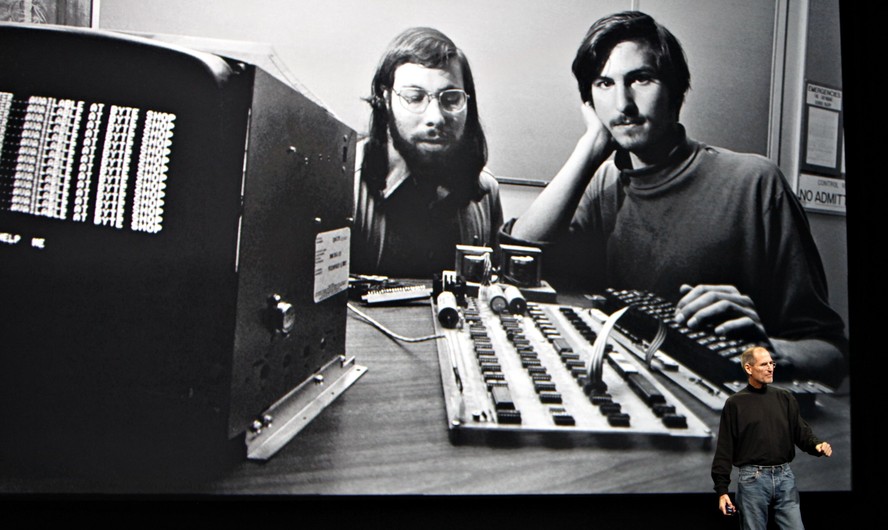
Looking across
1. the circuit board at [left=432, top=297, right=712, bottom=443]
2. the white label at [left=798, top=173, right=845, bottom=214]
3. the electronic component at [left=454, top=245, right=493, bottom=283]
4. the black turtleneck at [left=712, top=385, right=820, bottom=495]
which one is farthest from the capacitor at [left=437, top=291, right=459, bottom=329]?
the white label at [left=798, top=173, right=845, bottom=214]

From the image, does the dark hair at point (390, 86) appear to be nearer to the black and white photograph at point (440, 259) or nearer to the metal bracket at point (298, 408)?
the black and white photograph at point (440, 259)

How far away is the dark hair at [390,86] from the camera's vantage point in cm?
153

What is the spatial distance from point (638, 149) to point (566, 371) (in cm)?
69

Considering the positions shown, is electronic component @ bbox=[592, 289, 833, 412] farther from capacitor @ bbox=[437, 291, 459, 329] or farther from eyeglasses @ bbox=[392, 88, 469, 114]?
eyeglasses @ bbox=[392, 88, 469, 114]

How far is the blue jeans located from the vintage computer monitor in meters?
0.86

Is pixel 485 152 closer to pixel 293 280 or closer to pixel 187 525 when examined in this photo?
pixel 293 280

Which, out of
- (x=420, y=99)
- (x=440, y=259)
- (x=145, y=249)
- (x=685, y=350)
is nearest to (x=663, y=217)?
(x=685, y=350)

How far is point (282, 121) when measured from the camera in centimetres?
97

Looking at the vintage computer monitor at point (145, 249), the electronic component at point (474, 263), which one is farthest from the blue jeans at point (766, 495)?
the vintage computer monitor at point (145, 249)

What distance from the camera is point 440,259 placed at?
5.12 ft

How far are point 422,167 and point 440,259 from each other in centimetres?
24

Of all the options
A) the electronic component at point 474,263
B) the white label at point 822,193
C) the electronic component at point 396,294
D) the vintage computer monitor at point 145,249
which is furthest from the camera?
the white label at point 822,193

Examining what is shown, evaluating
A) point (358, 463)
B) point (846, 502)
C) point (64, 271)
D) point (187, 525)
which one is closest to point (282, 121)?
point (64, 271)

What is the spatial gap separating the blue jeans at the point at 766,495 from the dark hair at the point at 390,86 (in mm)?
901
